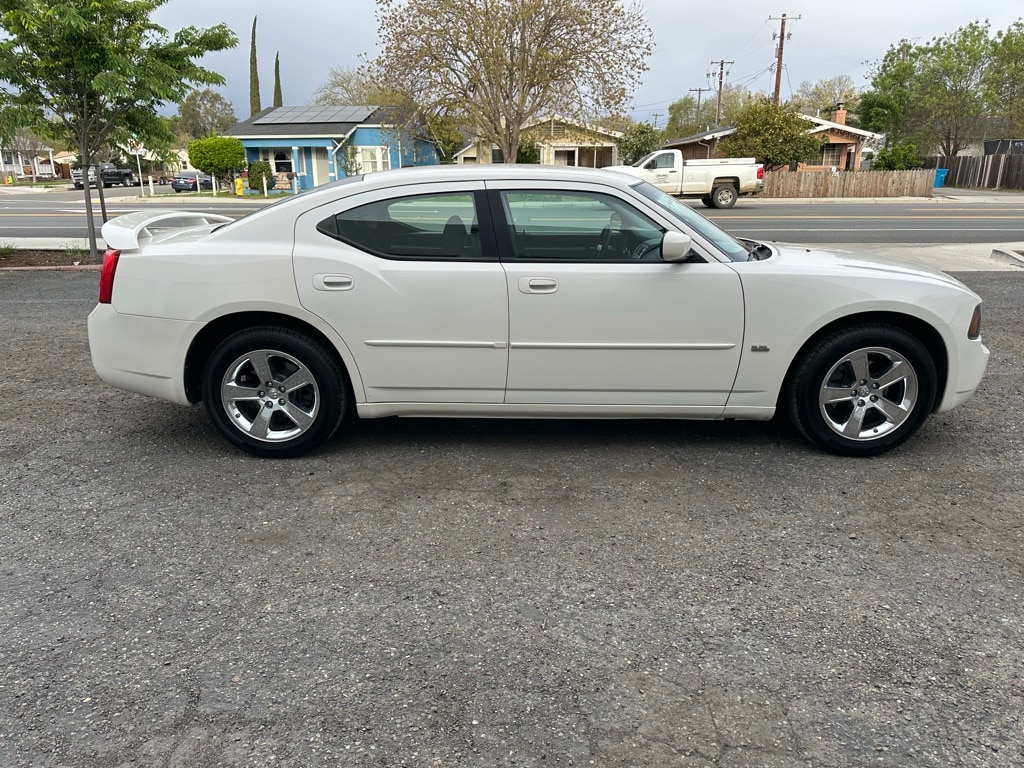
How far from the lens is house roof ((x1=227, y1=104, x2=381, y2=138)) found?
4319cm

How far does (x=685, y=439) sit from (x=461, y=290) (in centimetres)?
169

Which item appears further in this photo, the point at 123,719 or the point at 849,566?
the point at 849,566

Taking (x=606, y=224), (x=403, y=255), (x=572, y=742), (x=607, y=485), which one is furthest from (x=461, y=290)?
(x=572, y=742)

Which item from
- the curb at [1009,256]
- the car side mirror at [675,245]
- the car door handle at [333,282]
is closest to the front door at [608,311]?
the car side mirror at [675,245]

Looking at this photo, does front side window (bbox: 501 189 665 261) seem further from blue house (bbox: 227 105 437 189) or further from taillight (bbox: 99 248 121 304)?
blue house (bbox: 227 105 437 189)

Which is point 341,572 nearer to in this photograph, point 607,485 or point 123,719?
point 123,719

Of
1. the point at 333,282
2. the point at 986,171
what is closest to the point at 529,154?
the point at 986,171

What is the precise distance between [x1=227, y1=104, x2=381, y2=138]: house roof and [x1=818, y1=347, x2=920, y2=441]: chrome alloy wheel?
136 feet

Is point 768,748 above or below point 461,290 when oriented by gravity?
below

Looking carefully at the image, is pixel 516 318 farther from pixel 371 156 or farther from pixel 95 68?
pixel 371 156

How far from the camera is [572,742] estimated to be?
2.38 meters

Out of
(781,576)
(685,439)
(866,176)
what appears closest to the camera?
(781,576)

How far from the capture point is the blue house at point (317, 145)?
140 feet

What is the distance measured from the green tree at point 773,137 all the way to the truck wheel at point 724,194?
1178cm
